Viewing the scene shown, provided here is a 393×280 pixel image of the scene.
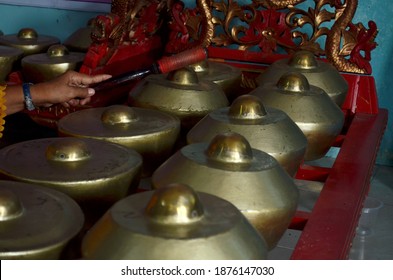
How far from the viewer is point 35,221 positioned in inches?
33.3

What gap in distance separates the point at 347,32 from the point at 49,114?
0.82 meters

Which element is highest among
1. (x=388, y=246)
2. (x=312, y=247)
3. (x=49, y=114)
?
(x=312, y=247)

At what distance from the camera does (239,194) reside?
3.09ft

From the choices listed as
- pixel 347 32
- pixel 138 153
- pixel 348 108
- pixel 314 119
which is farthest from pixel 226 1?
pixel 138 153

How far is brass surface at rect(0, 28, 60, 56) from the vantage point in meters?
2.14

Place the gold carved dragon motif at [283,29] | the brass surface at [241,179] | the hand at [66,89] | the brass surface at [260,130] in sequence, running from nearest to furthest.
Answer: the brass surface at [241,179], the brass surface at [260,130], the hand at [66,89], the gold carved dragon motif at [283,29]

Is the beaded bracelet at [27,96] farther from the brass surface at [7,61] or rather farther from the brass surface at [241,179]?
the brass surface at [241,179]

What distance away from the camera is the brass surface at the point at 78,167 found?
0.99 metres

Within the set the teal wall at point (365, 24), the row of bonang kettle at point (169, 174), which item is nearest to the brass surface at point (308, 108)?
the row of bonang kettle at point (169, 174)

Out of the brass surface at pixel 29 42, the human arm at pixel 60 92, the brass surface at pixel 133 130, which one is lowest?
the brass surface at pixel 29 42

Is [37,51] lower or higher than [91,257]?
lower

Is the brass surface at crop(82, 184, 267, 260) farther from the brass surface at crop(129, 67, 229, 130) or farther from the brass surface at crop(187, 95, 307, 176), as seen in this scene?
the brass surface at crop(129, 67, 229, 130)

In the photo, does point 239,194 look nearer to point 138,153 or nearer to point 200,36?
point 138,153

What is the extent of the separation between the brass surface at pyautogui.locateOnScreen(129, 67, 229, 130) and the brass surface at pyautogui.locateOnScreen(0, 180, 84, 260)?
52 cm
